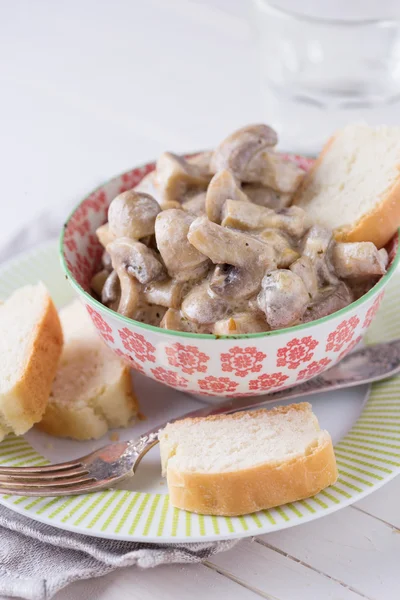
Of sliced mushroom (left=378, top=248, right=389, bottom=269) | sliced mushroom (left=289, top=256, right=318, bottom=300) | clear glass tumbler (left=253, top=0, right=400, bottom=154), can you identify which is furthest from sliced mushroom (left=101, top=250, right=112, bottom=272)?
clear glass tumbler (left=253, top=0, right=400, bottom=154)

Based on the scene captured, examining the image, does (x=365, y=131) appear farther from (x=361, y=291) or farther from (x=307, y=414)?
(x=307, y=414)

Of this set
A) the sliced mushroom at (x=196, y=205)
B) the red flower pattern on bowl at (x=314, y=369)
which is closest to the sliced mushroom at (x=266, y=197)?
the sliced mushroom at (x=196, y=205)

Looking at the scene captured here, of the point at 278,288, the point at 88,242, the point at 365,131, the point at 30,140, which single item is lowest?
the point at 30,140

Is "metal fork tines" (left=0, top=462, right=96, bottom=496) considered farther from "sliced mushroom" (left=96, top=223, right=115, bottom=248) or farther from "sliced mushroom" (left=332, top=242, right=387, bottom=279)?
"sliced mushroom" (left=332, top=242, right=387, bottom=279)

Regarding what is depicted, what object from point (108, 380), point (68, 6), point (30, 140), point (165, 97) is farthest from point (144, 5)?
point (108, 380)

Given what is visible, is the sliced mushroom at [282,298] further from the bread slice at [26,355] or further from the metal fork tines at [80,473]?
the bread slice at [26,355]
